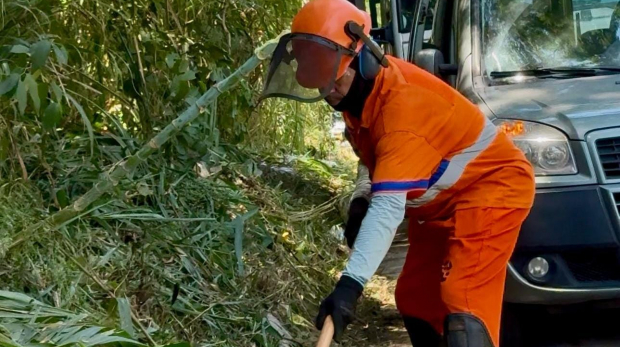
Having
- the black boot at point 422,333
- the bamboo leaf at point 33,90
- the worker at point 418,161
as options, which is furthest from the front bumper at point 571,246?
the bamboo leaf at point 33,90

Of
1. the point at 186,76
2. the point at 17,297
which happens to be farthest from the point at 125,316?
the point at 186,76

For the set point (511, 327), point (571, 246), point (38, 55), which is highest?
point (38, 55)

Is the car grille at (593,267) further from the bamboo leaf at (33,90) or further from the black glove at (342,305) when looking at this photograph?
the bamboo leaf at (33,90)

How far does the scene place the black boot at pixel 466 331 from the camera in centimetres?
402

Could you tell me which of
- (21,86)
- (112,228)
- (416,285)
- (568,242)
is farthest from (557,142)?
(21,86)

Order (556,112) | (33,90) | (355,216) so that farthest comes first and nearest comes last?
(556,112), (355,216), (33,90)

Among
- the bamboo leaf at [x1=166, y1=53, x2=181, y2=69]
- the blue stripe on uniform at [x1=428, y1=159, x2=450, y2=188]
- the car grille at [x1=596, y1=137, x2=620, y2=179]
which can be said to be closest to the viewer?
the blue stripe on uniform at [x1=428, y1=159, x2=450, y2=188]

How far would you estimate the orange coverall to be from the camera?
3814 millimetres

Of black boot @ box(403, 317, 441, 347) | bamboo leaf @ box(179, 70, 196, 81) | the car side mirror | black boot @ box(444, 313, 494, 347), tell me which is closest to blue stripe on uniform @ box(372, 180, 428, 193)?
black boot @ box(444, 313, 494, 347)

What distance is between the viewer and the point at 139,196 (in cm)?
577

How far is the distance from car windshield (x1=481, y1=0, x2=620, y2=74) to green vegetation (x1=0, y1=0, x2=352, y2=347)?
1628 mm

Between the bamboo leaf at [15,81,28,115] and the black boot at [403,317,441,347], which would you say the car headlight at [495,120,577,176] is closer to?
the black boot at [403,317,441,347]

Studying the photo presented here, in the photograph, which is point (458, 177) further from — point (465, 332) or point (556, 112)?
point (556, 112)

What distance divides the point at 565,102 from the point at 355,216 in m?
1.66
